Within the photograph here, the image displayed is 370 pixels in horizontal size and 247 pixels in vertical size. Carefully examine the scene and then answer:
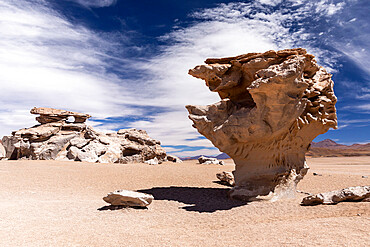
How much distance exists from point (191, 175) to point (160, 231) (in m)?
10.8

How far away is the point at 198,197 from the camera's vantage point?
11109 millimetres

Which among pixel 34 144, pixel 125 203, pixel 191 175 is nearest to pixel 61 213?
pixel 125 203

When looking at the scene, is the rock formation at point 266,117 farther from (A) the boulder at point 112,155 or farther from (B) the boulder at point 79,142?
(B) the boulder at point 79,142

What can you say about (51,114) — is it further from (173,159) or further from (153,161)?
(173,159)

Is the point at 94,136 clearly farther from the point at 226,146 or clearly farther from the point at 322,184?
the point at 322,184

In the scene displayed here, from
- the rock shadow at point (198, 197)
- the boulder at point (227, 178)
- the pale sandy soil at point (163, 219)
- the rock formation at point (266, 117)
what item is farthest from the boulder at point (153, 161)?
the rock formation at point (266, 117)

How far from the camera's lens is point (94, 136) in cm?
2295

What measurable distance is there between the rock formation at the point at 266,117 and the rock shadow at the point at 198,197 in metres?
0.76

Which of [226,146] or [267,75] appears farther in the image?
[226,146]

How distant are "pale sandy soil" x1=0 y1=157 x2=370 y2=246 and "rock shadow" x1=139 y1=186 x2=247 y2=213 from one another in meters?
0.03

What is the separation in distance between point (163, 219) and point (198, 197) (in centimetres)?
375

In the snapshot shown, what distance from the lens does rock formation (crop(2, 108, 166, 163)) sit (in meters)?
21.4

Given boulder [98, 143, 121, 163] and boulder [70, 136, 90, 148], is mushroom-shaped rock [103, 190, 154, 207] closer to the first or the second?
boulder [98, 143, 121, 163]

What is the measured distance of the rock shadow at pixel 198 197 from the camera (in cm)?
926
